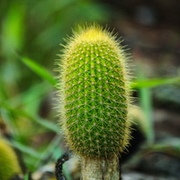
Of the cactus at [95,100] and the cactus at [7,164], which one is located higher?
the cactus at [95,100]

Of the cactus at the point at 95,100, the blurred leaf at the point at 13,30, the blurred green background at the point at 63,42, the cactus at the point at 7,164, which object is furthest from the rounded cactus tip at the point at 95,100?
the blurred leaf at the point at 13,30

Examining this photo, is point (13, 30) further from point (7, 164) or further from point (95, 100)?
point (95, 100)

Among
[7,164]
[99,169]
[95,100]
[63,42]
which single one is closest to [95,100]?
[95,100]

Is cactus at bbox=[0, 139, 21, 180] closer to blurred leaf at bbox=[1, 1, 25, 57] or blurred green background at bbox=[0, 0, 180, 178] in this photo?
blurred green background at bbox=[0, 0, 180, 178]

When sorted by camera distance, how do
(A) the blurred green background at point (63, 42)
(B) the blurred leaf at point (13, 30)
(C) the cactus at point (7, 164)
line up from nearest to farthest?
(C) the cactus at point (7, 164) → (A) the blurred green background at point (63, 42) → (B) the blurred leaf at point (13, 30)

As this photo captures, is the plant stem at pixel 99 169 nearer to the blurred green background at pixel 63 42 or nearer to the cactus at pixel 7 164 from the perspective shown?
the cactus at pixel 7 164
